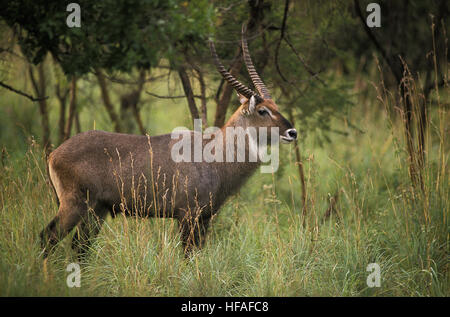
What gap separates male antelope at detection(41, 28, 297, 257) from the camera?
4691 mm

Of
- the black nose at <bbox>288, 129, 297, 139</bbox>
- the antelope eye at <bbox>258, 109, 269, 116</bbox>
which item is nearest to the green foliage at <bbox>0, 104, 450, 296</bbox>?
the black nose at <bbox>288, 129, 297, 139</bbox>

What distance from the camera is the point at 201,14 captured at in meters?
5.23

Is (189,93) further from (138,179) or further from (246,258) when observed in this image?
(246,258)

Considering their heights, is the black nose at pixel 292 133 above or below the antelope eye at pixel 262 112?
below

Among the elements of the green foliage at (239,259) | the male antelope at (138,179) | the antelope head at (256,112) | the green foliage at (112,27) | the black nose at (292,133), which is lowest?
the green foliage at (239,259)

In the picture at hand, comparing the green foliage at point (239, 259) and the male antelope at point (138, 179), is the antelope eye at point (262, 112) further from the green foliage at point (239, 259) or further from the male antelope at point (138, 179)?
the green foliage at point (239, 259)

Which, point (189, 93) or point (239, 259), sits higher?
point (189, 93)

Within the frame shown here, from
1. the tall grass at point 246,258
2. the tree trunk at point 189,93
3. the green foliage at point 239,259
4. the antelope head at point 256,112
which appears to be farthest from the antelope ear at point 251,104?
the tree trunk at point 189,93

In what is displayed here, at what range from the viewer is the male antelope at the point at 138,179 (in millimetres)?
4691

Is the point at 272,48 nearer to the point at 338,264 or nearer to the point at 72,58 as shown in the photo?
the point at 72,58

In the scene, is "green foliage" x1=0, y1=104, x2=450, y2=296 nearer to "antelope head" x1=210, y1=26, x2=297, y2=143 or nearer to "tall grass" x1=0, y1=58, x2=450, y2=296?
"tall grass" x1=0, y1=58, x2=450, y2=296

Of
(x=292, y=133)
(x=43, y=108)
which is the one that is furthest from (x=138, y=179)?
(x=43, y=108)

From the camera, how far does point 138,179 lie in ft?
16.2

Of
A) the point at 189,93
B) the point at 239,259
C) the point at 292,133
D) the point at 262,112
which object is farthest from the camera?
the point at 189,93
